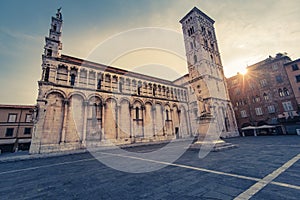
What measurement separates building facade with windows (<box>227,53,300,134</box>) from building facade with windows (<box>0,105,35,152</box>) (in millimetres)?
47046

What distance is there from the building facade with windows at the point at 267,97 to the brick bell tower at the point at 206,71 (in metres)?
3.57

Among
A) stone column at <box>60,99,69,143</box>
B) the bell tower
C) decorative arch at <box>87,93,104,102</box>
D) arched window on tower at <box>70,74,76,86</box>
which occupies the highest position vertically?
the bell tower

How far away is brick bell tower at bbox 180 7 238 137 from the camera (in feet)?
97.5

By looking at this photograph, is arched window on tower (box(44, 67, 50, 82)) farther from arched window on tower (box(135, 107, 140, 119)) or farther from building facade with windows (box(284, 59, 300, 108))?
building facade with windows (box(284, 59, 300, 108))

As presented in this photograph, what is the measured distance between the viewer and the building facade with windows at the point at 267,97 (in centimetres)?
2616

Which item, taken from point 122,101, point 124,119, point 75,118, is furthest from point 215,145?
point 75,118

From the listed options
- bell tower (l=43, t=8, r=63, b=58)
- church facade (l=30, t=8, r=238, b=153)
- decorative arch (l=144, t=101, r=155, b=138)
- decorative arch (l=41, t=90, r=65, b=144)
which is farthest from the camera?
decorative arch (l=144, t=101, r=155, b=138)

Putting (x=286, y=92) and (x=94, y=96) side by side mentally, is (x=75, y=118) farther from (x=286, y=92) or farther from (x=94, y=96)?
(x=286, y=92)

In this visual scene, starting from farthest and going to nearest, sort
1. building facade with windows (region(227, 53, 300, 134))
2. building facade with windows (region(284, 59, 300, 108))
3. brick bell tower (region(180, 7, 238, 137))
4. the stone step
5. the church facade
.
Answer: brick bell tower (region(180, 7, 238, 137)) → building facade with windows (region(227, 53, 300, 134)) → building facade with windows (region(284, 59, 300, 108)) → the church facade → the stone step

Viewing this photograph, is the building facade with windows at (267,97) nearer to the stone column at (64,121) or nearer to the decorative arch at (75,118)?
the decorative arch at (75,118)

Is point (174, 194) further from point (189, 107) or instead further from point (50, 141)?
point (189, 107)

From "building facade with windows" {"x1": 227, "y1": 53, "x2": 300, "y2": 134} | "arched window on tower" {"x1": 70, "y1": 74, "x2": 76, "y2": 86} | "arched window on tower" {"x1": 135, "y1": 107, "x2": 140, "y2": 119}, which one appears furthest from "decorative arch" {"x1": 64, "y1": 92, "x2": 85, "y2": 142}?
"building facade with windows" {"x1": 227, "y1": 53, "x2": 300, "y2": 134}

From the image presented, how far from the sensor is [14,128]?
2664 cm

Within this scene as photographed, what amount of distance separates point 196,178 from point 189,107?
99.3 ft
